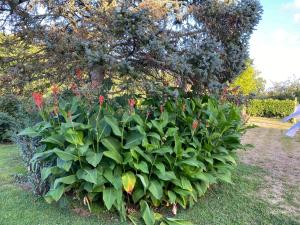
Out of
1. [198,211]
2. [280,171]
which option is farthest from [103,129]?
[280,171]

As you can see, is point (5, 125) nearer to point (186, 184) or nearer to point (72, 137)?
point (72, 137)

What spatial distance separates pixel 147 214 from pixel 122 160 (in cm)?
61

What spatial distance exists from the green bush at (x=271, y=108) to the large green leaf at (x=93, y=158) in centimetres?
1669

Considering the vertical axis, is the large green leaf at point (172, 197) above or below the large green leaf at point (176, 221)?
above

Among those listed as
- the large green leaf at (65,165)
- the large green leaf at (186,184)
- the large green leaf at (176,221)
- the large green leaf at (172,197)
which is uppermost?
the large green leaf at (65,165)

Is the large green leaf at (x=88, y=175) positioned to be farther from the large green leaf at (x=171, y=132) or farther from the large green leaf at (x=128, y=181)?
the large green leaf at (x=171, y=132)

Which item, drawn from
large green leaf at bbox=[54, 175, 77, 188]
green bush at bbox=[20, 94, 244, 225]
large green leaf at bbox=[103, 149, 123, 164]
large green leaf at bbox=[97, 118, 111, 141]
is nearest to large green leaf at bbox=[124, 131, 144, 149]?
green bush at bbox=[20, 94, 244, 225]

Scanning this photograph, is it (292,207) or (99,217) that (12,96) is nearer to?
(99,217)

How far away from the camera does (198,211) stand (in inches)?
128

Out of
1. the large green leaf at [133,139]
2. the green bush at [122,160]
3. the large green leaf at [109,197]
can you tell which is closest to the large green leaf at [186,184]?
the green bush at [122,160]

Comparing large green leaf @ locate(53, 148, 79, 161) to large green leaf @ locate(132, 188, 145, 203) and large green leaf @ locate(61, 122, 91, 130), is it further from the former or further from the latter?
large green leaf @ locate(132, 188, 145, 203)

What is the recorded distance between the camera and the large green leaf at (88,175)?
2.71 meters

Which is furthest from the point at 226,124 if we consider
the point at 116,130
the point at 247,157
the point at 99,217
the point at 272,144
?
the point at 272,144

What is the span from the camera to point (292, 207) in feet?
11.3
